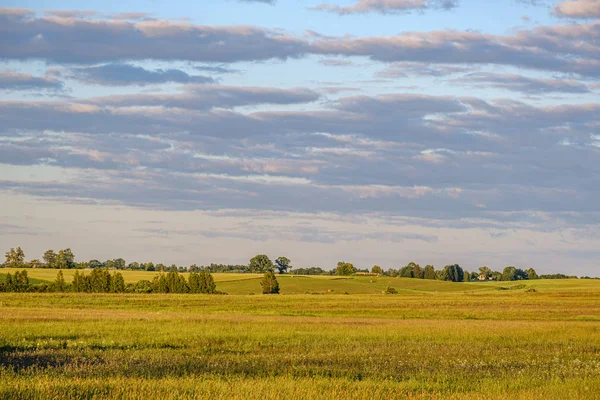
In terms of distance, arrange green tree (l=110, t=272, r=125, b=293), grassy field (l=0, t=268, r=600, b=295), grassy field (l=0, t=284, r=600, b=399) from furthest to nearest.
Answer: grassy field (l=0, t=268, r=600, b=295) → green tree (l=110, t=272, r=125, b=293) → grassy field (l=0, t=284, r=600, b=399)

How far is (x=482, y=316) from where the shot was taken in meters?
58.0

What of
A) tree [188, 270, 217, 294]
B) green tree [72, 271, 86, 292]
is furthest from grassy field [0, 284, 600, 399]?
tree [188, 270, 217, 294]

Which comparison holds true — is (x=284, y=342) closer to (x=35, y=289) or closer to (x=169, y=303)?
(x=169, y=303)

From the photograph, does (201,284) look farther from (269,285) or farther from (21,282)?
(21,282)

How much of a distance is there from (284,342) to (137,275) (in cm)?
13247

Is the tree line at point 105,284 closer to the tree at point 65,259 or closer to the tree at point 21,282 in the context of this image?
the tree at point 21,282

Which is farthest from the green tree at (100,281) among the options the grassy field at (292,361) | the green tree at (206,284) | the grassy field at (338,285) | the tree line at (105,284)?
the grassy field at (292,361)

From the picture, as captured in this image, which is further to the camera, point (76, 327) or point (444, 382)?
point (76, 327)

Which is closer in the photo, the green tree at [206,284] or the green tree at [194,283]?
the green tree at [194,283]

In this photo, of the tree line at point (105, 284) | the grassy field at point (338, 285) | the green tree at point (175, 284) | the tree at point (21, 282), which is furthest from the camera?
the grassy field at point (338, 285)

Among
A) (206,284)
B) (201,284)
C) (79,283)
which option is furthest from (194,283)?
(79,283)

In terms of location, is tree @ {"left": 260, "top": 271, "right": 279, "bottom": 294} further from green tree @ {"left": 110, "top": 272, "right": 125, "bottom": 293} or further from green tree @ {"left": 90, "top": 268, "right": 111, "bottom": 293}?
green tree @ {"left": 90, "top": 268, "right": 111, "bottom": 293}

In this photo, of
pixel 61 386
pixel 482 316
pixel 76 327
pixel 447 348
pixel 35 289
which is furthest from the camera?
pixel 35 289

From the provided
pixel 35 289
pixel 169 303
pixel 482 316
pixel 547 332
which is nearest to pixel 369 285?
pixel 35 289
